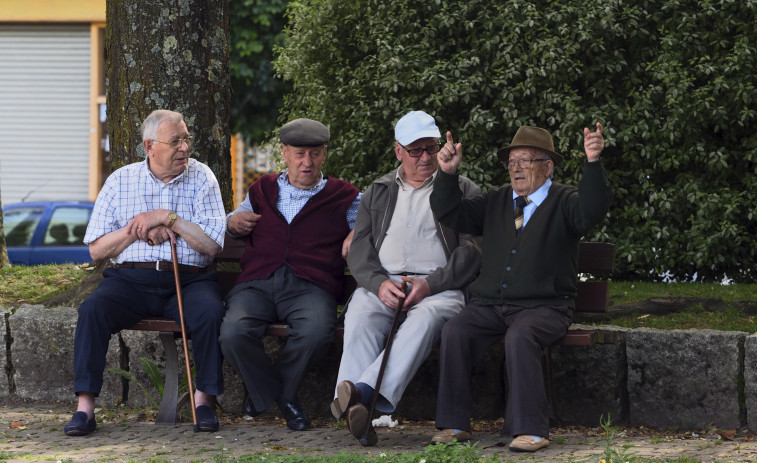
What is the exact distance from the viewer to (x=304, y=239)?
6199 mm

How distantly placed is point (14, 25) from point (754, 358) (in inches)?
639

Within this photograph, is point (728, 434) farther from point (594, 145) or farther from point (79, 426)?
point (79, 426)

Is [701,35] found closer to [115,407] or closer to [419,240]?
[419,240]

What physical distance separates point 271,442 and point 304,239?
3.84 feet

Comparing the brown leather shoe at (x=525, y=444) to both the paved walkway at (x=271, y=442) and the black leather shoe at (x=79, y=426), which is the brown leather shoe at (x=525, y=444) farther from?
the black leather shoe at (x=79, y=426)

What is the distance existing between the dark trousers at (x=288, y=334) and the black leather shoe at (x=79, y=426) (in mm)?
754

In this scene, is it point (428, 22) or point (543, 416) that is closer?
point (543, 416)

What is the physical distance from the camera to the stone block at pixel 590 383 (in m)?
6.07

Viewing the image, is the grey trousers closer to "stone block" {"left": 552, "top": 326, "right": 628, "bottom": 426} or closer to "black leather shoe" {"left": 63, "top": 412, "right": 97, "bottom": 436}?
"stone block" {"left": 552, "top": 326, "right": 628, "bottom": 426}

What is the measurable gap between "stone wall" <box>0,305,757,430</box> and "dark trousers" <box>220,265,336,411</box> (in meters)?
0.35

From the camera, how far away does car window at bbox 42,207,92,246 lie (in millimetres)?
14273

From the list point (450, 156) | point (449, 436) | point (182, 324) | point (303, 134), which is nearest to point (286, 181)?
point (303, 134)

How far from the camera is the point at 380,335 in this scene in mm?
5809

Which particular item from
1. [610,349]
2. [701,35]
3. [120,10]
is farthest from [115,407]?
[701,35]
